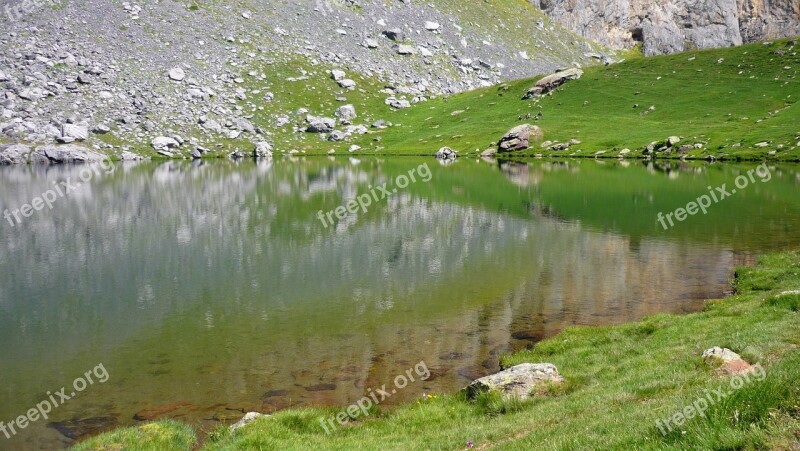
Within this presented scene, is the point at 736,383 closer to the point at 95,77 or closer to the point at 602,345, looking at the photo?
the point at 602,345

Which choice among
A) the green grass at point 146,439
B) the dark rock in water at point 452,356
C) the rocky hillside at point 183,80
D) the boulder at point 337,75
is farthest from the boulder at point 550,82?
the green grass at point 146,439

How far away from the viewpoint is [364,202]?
6281cm

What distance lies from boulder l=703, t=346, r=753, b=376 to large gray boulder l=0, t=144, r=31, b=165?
14752 cm

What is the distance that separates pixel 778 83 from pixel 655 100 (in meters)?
27.8

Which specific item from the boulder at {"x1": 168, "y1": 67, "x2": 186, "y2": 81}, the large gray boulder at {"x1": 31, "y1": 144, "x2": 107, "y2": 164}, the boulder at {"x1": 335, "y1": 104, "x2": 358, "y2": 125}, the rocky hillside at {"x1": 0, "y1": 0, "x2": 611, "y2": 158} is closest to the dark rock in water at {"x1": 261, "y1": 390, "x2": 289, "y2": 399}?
the large gray boulder at {"x1": 31, "y1": 144, "x2": 107, "y2": 164}

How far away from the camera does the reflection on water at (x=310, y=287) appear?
20.1 metres

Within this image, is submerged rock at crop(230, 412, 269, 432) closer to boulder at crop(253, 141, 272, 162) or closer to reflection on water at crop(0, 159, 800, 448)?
reflection on water at crop(0, 159, 800, 448)

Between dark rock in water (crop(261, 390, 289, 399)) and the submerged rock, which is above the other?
the submerged rock

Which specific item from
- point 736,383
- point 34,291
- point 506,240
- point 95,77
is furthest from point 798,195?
point 95,77

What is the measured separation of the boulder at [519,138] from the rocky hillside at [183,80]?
46.2m

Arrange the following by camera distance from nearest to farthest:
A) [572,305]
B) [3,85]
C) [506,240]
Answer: [572,305] < [506,240] < [3,85]

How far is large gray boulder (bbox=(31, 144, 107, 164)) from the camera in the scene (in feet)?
429

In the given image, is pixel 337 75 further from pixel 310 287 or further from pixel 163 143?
pixel 310 287

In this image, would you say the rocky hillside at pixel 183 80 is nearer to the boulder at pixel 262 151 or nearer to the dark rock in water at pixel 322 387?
the boulder at pixel 262 151
